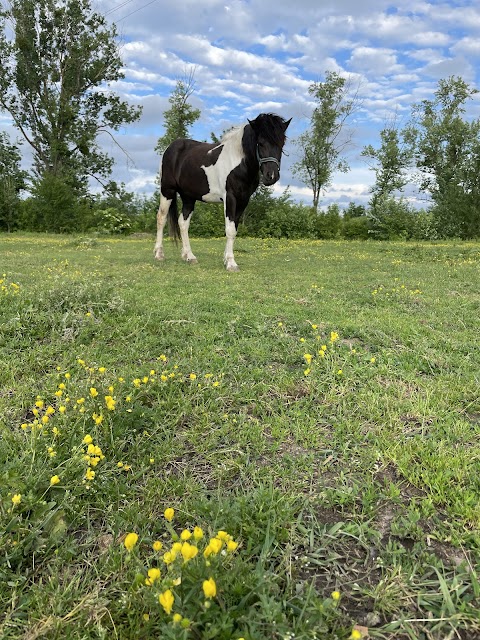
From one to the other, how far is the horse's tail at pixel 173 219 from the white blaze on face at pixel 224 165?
3.54 ft

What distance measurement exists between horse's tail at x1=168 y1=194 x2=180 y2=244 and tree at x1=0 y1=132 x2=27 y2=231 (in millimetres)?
18819

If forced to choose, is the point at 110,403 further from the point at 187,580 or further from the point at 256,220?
the point at 256,220

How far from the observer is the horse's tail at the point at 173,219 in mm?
9188

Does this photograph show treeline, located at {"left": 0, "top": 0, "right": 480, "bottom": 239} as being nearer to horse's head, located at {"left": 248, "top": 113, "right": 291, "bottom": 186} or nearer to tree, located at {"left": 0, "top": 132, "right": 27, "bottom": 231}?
tree, located at {"left": 0, "top": 132, "right": 27, "bottom": 231}

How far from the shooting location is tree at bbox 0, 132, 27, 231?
949 inches

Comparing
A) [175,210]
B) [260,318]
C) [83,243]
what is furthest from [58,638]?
[83,243]

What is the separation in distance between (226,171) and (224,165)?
0.14m

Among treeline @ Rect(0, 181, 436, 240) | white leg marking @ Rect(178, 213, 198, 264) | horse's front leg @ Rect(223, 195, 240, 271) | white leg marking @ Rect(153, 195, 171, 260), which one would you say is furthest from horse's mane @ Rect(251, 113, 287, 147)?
treeline @ Rect(0, 181, 436, 240)

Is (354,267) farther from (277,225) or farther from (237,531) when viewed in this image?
(277,225)

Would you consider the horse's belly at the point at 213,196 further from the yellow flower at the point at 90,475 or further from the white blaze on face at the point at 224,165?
the yellow flower at the point at 90,475

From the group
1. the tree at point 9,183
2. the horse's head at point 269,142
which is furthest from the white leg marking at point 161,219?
the tree at point 9,183

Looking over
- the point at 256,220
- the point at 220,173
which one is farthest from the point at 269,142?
the point at 256,220

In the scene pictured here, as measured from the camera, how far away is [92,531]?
1.60m

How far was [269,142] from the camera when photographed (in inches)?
274
